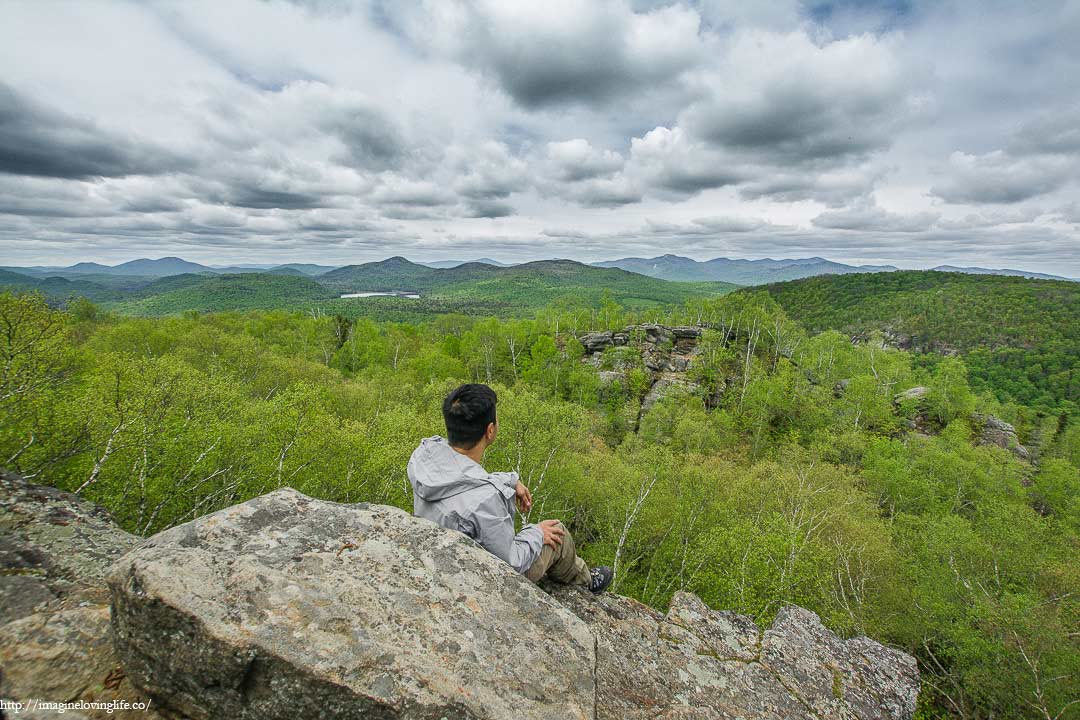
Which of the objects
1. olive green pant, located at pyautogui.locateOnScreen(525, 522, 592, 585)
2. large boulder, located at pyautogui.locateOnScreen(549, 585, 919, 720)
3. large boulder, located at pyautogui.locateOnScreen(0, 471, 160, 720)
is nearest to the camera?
large boulder, located at pyautogui.locateOnScreen(0, 471, 160, 720)

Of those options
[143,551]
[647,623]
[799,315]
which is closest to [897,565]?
[647,623]

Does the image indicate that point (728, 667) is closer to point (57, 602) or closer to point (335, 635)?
point (335, 635)

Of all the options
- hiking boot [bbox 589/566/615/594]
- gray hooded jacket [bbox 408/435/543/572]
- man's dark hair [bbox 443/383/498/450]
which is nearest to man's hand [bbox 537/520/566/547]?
gray hooded jacket [bbox 408/435/543/572]

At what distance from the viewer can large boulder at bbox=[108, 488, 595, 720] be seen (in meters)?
3.20

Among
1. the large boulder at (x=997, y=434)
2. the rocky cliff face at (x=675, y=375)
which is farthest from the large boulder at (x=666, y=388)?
the large boulder at (x=997, y=434)

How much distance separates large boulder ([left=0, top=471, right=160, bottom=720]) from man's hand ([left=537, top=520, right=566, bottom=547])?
3.98 metres

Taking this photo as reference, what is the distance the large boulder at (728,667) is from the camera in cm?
498

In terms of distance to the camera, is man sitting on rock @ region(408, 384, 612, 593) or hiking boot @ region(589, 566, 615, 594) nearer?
man sitting on rock @ region(408, 384, 612, 593)

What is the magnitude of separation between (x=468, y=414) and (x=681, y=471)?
2694 cm

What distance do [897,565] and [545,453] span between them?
22623mm

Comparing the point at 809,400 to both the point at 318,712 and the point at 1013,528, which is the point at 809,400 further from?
the point at 318,712

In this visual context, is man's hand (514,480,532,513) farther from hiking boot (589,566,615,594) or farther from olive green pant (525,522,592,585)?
hiking boot (589,566,615,594)

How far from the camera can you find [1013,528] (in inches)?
1048

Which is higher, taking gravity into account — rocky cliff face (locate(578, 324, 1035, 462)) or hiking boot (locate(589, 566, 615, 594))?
hiking boot (locate(589, 566, 615, 594))
